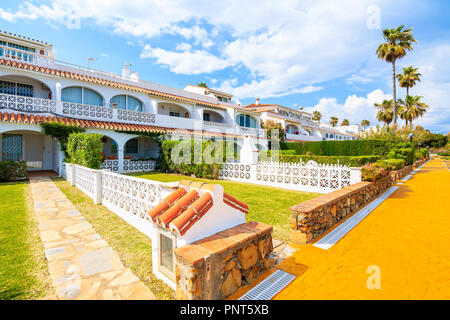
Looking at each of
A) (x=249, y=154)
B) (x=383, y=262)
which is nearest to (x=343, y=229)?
(x=383, y=262)

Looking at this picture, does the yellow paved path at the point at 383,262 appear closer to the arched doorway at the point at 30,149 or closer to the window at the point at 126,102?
the arched doorway at the point at 30,149

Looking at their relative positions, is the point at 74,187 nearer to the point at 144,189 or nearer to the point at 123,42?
the point at 144,189

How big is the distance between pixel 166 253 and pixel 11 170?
14.1 meters

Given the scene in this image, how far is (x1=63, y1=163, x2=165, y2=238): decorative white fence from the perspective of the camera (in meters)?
4.77

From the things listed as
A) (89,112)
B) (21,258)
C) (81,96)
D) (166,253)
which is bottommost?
(21,258)

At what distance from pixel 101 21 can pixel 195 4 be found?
24.2 feet

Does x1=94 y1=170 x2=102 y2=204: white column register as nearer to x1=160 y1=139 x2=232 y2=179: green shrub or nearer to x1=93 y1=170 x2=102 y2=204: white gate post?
x1=93 y1=170 x2=102 y2=204: white gate post

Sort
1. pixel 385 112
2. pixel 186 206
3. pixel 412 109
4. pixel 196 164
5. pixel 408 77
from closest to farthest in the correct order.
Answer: pixel 186 206, pixel 196 164, pixel 408 77, pixel 412 109, pixel 385 112

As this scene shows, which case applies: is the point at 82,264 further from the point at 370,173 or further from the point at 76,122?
the point at 76,122

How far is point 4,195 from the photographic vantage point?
8367mm

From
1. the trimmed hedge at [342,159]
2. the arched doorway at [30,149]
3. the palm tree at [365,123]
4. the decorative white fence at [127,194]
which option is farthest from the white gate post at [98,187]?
the palm tree at [365,123]

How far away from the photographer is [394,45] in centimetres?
2969

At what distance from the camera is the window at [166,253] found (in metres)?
2.94
